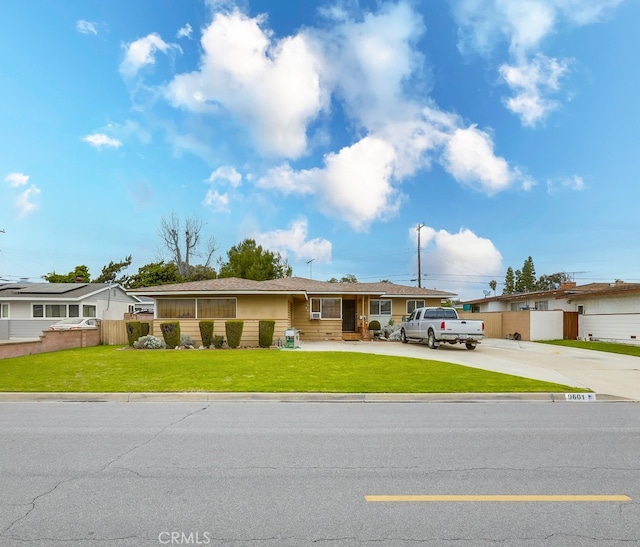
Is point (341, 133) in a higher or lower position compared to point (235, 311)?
higher

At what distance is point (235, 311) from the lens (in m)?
22.5

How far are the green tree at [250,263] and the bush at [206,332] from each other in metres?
26.0

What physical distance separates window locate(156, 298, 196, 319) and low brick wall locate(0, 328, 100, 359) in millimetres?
3600

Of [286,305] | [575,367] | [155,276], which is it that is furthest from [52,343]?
[155,276]

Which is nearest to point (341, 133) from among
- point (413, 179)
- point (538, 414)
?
point (413, 179)

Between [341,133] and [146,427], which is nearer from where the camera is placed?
[146,427]

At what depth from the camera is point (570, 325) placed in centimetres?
2764

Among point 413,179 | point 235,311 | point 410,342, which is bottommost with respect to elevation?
point 410,342

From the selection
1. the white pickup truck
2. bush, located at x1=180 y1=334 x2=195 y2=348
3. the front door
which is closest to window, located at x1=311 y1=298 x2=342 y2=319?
the front door

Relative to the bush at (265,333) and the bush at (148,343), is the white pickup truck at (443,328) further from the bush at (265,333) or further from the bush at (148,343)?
the bush at (148,343)

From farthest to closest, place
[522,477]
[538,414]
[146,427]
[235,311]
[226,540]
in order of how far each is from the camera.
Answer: [235,311], [538,414], [146,427], [522,477], [226,540]

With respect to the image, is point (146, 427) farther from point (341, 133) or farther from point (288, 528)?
point (341, 133)

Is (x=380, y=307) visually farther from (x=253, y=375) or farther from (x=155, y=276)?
(x=155, y=276)

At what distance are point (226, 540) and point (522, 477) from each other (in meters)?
3.15
